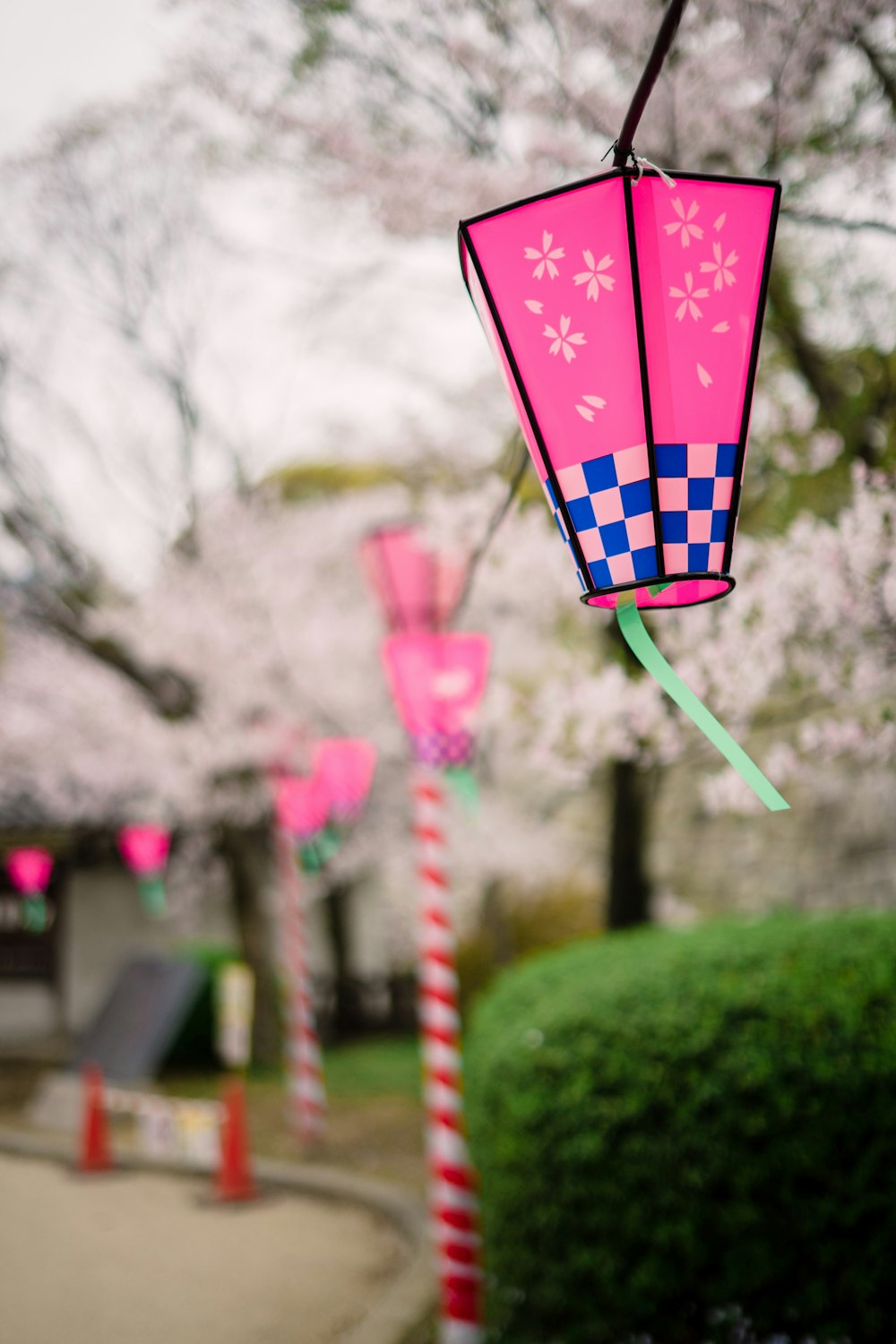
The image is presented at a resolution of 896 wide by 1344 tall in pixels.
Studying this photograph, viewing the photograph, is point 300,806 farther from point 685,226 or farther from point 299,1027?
point 685,226

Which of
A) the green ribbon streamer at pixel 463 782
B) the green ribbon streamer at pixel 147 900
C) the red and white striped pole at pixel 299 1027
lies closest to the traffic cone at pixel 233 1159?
the red and white striped pole at pixel 299 1027

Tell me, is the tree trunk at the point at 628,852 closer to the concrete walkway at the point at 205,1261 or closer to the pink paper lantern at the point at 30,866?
the concrete walkway at the point at 205,1261

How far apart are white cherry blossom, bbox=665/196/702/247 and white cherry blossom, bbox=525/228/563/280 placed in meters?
0.22

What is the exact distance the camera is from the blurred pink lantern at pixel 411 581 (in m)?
5.55

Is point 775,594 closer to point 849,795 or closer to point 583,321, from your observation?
point 583,321

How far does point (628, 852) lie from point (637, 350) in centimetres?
829

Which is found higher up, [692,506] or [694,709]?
[692,506]

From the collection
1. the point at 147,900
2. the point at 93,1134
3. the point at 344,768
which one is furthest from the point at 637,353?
the point at 147,900

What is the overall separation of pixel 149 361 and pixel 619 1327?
955cm

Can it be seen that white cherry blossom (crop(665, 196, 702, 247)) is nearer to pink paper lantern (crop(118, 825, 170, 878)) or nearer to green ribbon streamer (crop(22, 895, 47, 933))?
pink paper lantern (crop(118, 825, 170, 878))

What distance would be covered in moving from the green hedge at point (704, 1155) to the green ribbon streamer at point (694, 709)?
2.42 m

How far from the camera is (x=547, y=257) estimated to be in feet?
6.61

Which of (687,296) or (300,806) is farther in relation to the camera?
(300,806)

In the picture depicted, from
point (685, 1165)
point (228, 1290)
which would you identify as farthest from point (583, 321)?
point (228, 1290)
